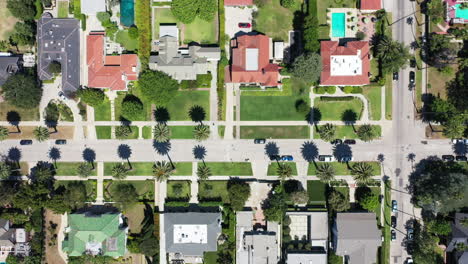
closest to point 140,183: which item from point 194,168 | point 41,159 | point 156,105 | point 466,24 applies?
point 194,168

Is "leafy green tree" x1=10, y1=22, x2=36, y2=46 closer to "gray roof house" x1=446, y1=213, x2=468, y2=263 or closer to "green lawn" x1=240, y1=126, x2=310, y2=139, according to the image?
"green lawn" x1=240, y1=126, x2=310, y2=139

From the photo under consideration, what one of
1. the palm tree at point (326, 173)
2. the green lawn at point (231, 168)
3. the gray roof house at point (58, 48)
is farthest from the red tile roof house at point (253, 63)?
the gray roof house at point (58, 48)

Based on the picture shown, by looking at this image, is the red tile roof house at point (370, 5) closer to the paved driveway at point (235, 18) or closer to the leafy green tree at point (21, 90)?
the paved driveway at point (235, 18)

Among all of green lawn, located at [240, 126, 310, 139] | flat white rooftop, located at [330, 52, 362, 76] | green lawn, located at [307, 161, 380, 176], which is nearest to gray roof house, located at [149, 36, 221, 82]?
green lawn, located at [240, 126, 310, 139]

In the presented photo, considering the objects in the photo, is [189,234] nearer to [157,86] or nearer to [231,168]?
[231,168]

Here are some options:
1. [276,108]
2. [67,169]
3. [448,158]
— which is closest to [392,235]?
[448,158]
